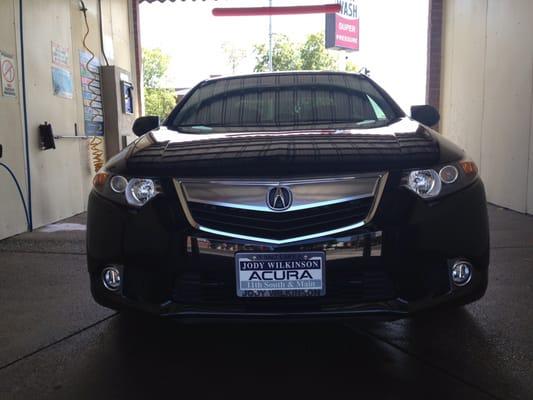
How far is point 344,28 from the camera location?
2025cm

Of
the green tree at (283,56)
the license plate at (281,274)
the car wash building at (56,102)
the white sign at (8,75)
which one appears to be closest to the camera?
the license plate at (281,274)

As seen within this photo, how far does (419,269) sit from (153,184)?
104cm

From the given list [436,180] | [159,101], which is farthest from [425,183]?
[159,101]

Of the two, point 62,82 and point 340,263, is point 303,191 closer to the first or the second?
point 340,263

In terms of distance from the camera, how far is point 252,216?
1.91m

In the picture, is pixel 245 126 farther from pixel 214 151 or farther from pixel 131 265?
pixel 131 265

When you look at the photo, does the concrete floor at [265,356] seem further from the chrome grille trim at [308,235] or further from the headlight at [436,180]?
the headlight at [436,180]

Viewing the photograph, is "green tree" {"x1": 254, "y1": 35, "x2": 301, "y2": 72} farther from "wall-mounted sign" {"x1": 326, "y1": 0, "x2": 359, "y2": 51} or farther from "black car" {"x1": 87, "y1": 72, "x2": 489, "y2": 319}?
"black car" {"x1": 87, "y1": 72, "x2": 489, "y2": 319}

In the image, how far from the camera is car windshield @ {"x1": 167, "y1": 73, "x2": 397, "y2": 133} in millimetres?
2863

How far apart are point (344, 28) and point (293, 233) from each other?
780 inches

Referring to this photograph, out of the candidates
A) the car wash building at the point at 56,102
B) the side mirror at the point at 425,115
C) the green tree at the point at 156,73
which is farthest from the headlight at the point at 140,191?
the green tree at the point at 156,73

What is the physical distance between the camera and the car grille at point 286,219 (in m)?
1.89

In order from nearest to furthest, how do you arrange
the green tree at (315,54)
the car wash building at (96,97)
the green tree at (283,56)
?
the car wash building at (96,97), the green tree at (315,54), the green tree at (283,56)

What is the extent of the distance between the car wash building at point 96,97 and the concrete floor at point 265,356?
95.8 inches
